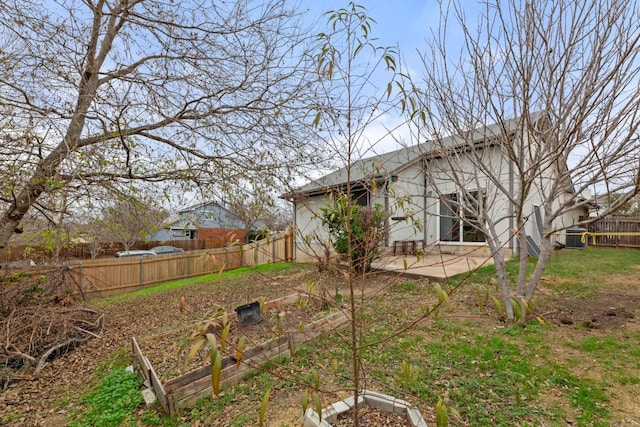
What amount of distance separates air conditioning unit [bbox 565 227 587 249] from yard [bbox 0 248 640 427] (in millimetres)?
9068

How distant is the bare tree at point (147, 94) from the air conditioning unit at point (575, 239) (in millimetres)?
13298

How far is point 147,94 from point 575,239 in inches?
649

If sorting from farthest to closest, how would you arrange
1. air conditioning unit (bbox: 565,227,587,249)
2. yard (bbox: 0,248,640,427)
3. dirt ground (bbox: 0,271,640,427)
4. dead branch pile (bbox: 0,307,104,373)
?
air conditioning unit (bbox: 565,227,587,249) < dead branch pile (bbox: 0,307,104,373) < dirt ground (bbox: 0,271,640,427) < yard (bbox: 0,248,640,427)

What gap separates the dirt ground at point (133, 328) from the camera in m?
3.25

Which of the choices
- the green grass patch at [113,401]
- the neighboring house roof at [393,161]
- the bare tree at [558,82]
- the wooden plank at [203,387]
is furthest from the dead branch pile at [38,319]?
the bare tree at [558,82]

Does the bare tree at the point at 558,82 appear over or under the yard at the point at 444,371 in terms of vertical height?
over

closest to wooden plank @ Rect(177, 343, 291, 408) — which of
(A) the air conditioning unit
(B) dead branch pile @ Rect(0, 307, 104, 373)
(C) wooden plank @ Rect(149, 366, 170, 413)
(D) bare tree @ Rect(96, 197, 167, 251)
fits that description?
(C) wooden plank @ Rect(149, 366, 170, 413)

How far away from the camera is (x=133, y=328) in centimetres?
544

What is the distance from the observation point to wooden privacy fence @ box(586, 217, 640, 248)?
13.4 meters

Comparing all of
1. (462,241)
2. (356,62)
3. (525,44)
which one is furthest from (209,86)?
(462,241)

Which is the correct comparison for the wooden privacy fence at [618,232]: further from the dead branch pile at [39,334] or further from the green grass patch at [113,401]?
the dead branch pile at [39,334]

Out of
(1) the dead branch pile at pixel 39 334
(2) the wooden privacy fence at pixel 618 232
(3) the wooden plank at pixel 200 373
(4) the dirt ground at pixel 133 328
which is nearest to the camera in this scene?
(3) the wooden plank at pixel 200 373

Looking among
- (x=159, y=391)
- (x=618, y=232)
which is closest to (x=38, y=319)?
(x=159, y=391)

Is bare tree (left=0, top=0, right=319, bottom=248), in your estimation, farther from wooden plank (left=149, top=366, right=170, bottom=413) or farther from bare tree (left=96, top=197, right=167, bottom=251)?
wooden plank (left=149, top=366, right=170, bottom=413)
